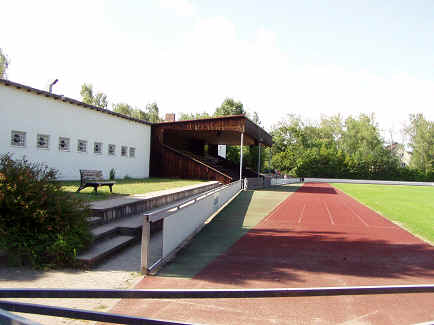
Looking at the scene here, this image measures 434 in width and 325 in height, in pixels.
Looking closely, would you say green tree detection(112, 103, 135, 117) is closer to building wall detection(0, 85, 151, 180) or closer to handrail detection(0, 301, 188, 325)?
building wall detection(0, 85, 151, 180)

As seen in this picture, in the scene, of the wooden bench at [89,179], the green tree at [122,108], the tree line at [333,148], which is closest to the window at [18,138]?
the wooden bench at [89,179]

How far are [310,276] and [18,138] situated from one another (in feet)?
49.9

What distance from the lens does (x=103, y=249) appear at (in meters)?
6.98

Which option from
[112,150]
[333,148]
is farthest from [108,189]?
[333,148]

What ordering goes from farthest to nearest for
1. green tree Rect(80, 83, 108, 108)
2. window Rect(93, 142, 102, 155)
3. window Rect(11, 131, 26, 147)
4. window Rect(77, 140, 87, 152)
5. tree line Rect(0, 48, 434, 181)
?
green tree Rect(80, 83, 108, 108) < tree line Rect(0, 48, 434, 181) < window Rect(93, 142, 102, 155) < window Rect(77, 140, 87, 152) < window Rect(11, 131, 26, 147)

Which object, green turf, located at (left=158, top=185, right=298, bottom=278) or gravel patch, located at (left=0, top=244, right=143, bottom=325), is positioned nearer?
gravel patch, located at (left=0, top=244, right=143, bottom=325)

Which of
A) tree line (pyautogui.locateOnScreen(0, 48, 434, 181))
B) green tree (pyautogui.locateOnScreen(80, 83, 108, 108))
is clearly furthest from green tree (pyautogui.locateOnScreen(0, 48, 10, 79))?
green tree (pyautogui.locateOnScreen(80, 83, 108, 108))

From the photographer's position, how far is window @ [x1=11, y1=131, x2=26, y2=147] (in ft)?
53.6

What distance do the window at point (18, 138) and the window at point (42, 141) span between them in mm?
824

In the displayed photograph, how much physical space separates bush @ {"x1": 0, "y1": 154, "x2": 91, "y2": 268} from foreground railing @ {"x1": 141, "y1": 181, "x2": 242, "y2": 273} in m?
1.30

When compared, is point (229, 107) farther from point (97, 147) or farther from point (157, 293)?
point (157, 293)

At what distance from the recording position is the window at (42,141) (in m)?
17.8

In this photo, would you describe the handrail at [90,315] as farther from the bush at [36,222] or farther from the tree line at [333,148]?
the tree line at [333,148]

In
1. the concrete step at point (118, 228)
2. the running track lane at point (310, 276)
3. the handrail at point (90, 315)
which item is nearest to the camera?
the handrail at point (90, 315)
